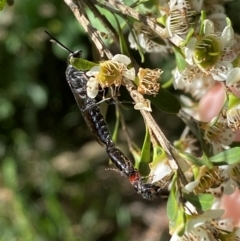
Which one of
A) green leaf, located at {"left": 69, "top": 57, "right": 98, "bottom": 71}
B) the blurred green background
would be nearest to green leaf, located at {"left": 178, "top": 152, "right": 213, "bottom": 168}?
green leaf, located at {"left": 69, "top": 57, "right": 98, "bottom": 71}

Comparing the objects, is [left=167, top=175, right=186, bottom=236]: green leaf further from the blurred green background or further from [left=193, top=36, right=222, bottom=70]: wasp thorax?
the blurred green background

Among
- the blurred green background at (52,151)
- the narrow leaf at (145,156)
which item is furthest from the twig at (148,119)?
the blurred green background at (52,151)

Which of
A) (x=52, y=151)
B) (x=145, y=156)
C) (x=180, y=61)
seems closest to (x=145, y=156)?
(x=145, y=156)

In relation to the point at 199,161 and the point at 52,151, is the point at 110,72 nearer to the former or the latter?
the point at 199,161

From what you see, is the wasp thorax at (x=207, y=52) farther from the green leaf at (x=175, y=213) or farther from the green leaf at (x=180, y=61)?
the green leaf at (x=175, y=213)

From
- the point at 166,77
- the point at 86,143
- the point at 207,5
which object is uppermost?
the point at 207,5

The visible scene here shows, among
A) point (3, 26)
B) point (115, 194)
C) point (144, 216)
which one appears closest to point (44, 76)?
point (3, 26)

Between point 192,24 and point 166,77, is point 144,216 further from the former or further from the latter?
point 192,24
